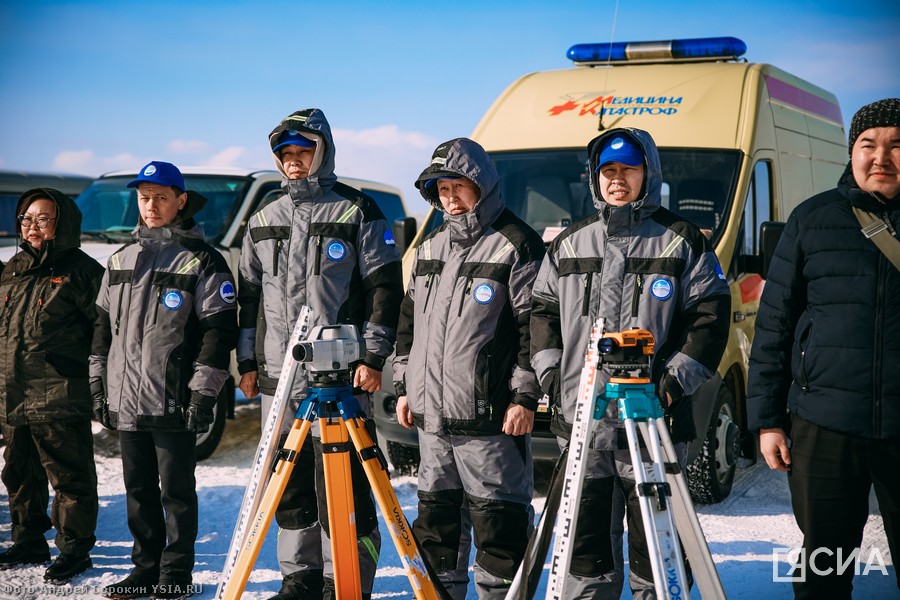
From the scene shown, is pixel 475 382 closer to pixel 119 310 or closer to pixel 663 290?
pixel 663 290

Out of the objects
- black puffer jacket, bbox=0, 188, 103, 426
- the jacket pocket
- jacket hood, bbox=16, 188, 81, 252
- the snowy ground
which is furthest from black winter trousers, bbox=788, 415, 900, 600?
jacket hood, bbox=16, 188, 81, 252


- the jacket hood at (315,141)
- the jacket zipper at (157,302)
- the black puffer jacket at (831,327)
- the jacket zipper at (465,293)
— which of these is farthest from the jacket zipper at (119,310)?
the black puffer jacket at (831,327)

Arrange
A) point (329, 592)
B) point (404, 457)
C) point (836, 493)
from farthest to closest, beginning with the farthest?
point (404, 457) < point (329, 592) < point (836, 493)

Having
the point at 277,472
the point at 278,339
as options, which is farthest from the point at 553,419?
the point at 278,339

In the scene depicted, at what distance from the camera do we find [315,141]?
14.6ft

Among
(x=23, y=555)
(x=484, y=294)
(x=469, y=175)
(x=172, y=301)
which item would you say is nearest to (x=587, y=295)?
(x=484, y=294)

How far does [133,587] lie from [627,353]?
9.84 feet

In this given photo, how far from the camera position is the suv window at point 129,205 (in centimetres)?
808

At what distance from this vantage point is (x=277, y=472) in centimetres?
340

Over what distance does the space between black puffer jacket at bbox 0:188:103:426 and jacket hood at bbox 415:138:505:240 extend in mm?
2330

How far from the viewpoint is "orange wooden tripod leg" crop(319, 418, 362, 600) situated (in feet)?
11.2

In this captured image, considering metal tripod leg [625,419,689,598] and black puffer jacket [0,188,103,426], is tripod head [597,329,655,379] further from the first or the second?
black puffer jacket [0,188,103,426]

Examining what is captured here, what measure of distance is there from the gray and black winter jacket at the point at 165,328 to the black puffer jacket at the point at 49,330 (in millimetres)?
511

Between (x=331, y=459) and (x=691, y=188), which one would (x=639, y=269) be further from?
(x=691, y=188)
